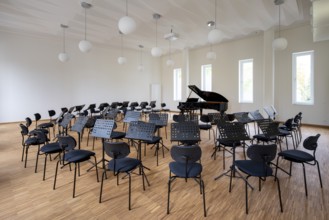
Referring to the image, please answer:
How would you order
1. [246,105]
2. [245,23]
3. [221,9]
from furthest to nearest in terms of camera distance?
[246,105] → [245,23] → [221,9]

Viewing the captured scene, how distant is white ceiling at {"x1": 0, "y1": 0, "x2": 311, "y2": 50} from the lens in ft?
18.2

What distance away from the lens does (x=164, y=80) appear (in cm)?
1371

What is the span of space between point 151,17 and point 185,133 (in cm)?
502

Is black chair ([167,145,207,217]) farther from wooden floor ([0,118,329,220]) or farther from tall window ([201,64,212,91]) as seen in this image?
tall window ([201,64,212,91])

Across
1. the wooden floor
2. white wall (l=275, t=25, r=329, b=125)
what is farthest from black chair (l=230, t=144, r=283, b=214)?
white wall (l=275, t=25, r=329, b=125)

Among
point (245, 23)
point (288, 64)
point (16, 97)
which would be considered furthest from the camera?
point (16, 97)

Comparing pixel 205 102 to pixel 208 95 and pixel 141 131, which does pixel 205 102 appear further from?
pixel 141 131

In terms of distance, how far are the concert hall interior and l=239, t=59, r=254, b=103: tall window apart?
0.05 metres

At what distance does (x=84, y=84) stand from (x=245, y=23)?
8401mm

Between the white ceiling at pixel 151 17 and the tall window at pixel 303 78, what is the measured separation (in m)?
1.36

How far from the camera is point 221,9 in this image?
590 centimetres

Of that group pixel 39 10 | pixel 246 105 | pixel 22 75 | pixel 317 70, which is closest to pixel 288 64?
pixel 317 70

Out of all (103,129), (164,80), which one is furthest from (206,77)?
(103,129)

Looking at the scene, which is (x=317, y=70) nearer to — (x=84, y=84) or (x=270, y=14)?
(x=270, y=14)
